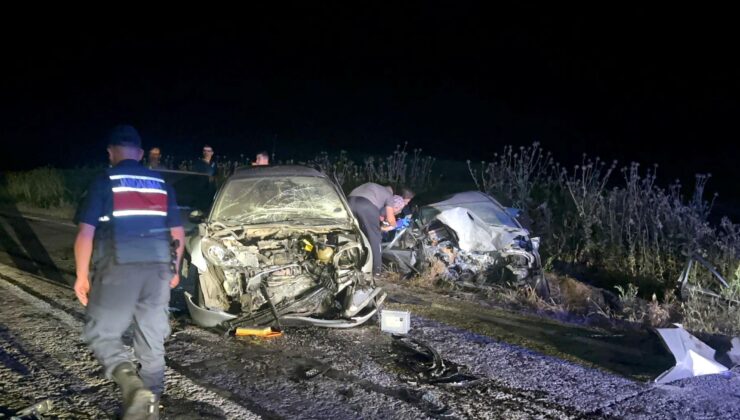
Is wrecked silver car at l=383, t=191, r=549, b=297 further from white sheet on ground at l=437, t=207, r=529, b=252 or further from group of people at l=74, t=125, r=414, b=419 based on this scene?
group of people at l=74, t=125, r=414, b=419

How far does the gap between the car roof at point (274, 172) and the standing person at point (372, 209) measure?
3.32ft

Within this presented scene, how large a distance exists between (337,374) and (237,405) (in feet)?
3.06

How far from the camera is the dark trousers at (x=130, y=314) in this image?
Result: 4.12m

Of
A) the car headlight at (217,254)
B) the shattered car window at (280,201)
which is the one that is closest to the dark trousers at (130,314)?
the car headlight at (217,254)

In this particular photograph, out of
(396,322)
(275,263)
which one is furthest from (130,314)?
(396,322)

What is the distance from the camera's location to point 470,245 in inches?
342

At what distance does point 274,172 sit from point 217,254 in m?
1.29

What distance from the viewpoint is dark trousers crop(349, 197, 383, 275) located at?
27.8 feet

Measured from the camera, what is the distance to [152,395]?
4078mm

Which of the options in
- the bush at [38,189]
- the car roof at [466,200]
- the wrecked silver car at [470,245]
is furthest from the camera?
the bush at [38,189]

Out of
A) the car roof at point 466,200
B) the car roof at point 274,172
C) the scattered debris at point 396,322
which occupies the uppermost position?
the car roof at point 274,172

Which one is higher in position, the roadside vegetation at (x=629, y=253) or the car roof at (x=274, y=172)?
the car roof at (x=274, y=172)

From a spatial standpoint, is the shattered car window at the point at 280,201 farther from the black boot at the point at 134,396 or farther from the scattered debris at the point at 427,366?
the black boot at the point at 134,396

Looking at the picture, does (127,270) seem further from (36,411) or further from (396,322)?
(396,322)
